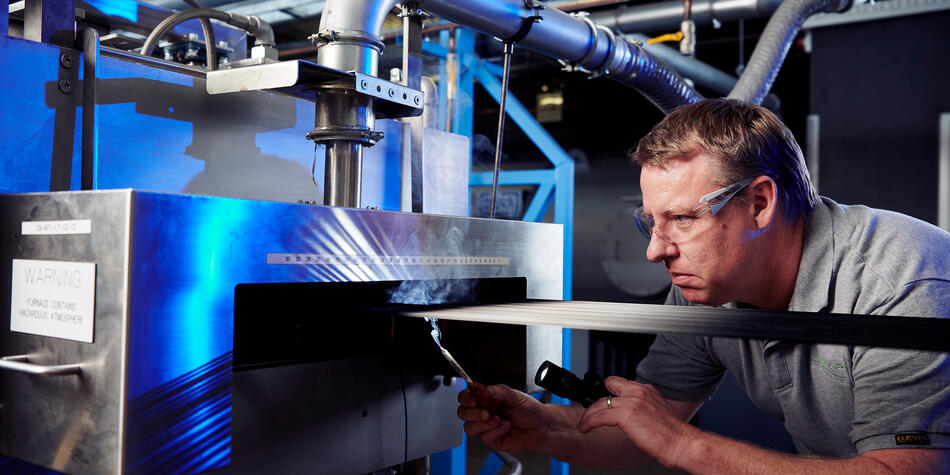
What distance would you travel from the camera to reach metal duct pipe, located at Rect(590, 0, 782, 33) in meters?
2.78

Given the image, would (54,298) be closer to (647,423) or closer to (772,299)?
(647,423)

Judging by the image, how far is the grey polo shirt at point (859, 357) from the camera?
82 cm

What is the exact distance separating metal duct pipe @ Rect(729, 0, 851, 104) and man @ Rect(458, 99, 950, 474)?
47.5 inches

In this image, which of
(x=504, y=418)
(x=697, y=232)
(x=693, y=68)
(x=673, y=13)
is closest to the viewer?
(x=697, y=232)

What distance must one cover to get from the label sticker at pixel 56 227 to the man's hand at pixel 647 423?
60 centimetres

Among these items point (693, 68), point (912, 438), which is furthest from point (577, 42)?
point (693, 68)

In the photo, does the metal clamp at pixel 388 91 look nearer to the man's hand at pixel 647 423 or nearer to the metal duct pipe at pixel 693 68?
the man's hand at pixel 647 423

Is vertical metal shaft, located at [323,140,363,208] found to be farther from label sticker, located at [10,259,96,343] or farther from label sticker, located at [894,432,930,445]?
label sticker, located at [894,432,930,445]

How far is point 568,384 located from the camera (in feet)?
3.11

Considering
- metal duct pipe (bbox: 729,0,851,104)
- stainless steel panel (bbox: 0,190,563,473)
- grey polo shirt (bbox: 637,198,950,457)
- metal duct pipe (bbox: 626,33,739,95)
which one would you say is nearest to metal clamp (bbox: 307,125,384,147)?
stainless steel panel (bbox: 0,190,563,473)

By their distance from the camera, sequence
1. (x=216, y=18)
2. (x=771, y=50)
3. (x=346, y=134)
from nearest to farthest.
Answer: (x=346, y=134) < (x=216, y=18) < (x=771, y=50)

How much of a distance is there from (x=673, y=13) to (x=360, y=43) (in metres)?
2.44

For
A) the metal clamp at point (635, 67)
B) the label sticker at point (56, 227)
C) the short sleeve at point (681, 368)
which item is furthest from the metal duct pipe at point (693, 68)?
the label sticker at point (56, 227)

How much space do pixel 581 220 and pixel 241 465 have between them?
12.4 ft
